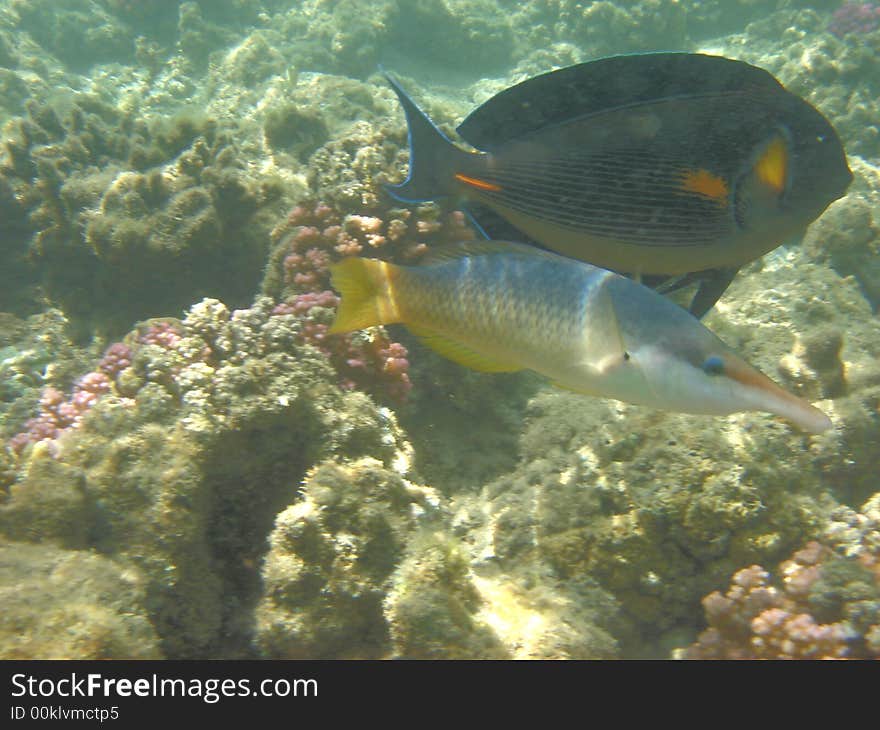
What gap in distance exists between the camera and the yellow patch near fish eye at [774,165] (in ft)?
6.80

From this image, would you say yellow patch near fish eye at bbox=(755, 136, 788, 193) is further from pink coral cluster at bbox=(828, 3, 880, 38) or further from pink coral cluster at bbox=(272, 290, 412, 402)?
pink coral cluster at bbox=(828, 3, 880, 38)

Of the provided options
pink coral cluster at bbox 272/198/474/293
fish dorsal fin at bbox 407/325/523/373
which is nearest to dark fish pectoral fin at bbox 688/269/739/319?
fish dorsal fin at bbox 407/325/523/373

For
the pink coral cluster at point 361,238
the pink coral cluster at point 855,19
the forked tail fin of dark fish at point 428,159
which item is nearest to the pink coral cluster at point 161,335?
the pink coral cluster at point 361,238

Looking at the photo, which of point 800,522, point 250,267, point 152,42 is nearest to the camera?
point 800,522

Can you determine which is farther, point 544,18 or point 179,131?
point 544,18

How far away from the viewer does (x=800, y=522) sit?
8.82 ft

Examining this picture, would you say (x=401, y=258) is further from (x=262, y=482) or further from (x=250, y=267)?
(x=262, y=482)

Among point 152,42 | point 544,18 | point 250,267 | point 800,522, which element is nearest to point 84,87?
point 152,42

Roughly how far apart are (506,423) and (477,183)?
1803 millimetres

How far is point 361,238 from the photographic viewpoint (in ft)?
12.9

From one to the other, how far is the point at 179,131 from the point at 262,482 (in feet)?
16.0

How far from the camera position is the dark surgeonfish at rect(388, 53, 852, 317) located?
208 cm

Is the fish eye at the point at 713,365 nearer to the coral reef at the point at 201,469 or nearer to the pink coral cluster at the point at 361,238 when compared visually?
the coral reef at the point at 201,469

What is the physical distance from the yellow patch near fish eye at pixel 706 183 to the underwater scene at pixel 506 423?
0.02 meters
